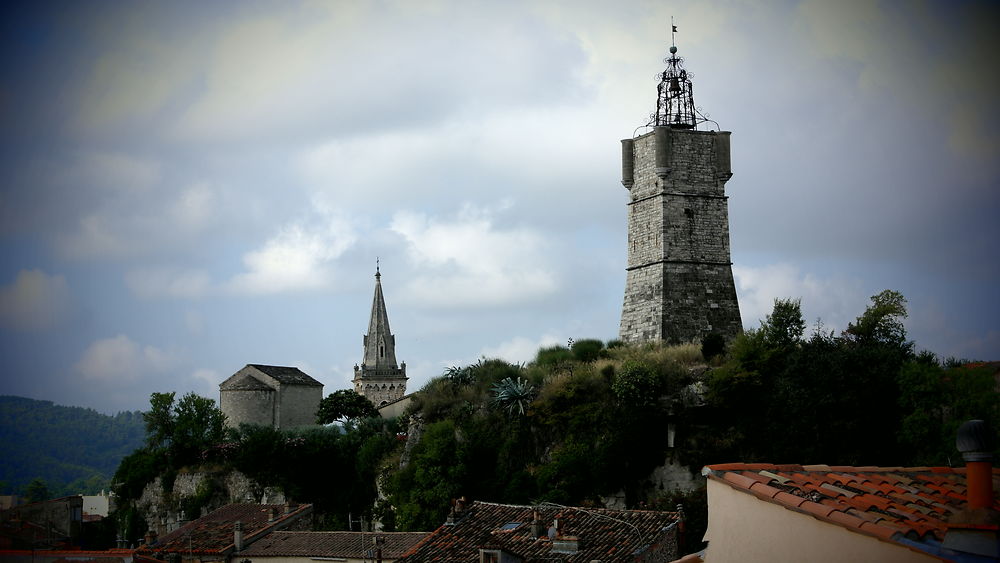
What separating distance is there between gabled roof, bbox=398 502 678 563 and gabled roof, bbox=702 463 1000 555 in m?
10.5

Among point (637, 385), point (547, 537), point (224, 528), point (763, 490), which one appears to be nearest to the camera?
point (763, 490)

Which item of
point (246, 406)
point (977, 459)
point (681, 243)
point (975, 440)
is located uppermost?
point (681, 243)

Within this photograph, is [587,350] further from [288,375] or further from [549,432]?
[288,375]

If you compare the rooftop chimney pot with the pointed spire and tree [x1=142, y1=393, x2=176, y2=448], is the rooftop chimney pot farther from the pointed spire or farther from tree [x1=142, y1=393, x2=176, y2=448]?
the pointed spire

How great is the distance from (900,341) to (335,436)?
2512cm

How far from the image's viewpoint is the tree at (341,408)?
61.6m

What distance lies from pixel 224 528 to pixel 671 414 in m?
17.1

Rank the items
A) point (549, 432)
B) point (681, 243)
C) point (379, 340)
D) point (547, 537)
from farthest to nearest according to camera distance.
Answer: point (379, 340) → point (681, 243) → point (549, 432) → point (547, 537)

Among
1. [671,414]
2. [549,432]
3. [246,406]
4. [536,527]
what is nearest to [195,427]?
[246,406]

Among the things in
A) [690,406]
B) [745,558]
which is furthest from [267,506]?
[745,558]

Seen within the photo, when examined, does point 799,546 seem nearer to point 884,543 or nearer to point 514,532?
point 884,543

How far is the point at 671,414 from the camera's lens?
105 feet

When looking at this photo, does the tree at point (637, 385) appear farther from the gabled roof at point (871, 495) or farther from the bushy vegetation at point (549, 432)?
the gabled roof at point (871, 495)

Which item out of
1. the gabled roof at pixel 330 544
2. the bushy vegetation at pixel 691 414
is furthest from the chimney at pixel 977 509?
the gabled roof at pixel 330 544
